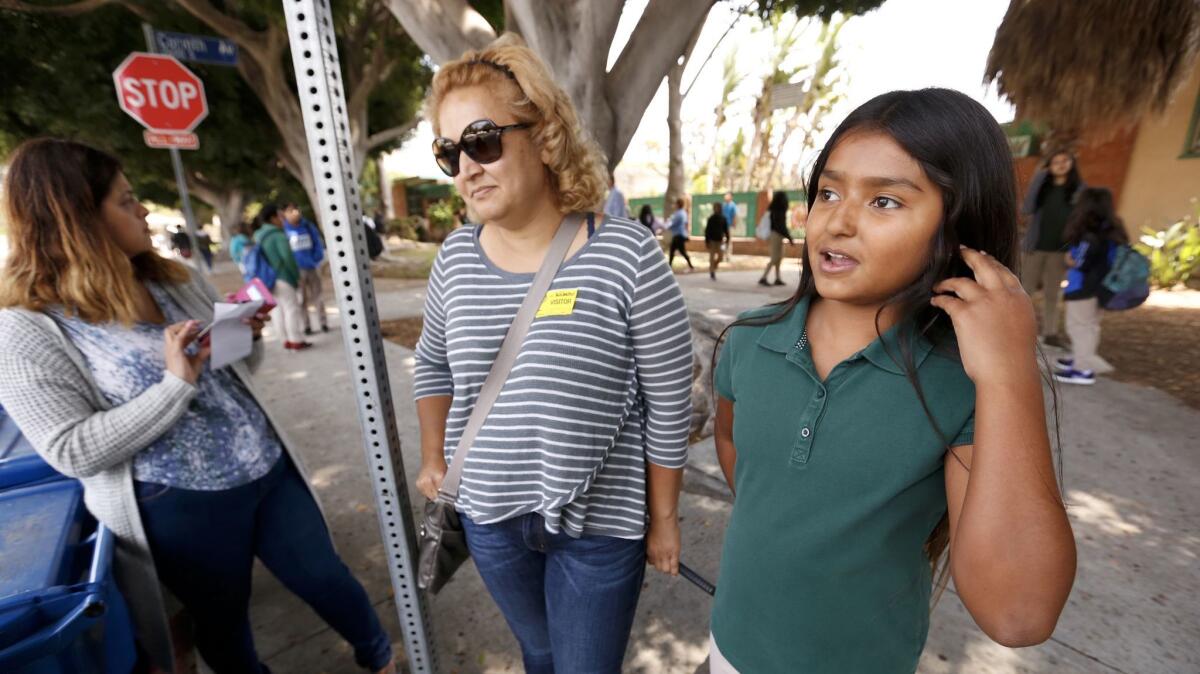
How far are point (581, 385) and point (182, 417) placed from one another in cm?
128

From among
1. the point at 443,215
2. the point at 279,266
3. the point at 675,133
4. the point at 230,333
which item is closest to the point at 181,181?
the point at 279,266

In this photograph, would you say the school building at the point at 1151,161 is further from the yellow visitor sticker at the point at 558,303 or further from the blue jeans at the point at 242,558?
the blue jeans at the point at 242,558

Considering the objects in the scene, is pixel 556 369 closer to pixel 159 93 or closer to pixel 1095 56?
pixel 159 93

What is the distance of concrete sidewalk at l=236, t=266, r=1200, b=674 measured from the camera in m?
2.19

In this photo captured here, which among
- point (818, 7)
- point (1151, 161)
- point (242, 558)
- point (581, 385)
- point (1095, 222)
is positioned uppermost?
point (818, 7)

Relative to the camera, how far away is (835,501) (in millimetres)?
1007

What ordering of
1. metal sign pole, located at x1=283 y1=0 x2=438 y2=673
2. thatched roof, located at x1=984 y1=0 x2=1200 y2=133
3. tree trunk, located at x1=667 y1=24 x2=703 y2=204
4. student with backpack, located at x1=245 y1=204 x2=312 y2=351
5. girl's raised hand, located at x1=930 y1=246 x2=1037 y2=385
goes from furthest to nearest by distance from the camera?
1. tree trunk, located at x1=667 y1=24 x2=703 y2=204
2. student with backpack, located at x1=245 y1=204 x2=312 y2=351
3. thatched roof, located at x1=984 y1=0 x2=1200 y2=133
4. metal sign pole, located at x1=283 y1=0 x2=438 y2=673
5. girl's raised hand, located at x1=930 y1=246 x2=1037 y2=385

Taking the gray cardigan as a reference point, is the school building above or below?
above

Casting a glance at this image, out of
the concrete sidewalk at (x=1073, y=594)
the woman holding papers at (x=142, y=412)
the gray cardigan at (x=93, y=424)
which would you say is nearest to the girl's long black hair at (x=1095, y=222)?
the concrete sidewalk at (x=1073, y=594)

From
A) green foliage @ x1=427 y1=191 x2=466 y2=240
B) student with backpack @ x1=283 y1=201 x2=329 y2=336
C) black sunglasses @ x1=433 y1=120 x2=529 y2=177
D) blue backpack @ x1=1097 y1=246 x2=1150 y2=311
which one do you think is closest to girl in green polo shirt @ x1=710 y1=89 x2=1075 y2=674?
black sunglasses @ x1=433 y1=120 x2=529 y2=177

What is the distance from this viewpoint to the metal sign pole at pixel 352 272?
1035mm

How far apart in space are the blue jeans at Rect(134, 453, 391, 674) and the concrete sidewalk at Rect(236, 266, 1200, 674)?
0.46 metres

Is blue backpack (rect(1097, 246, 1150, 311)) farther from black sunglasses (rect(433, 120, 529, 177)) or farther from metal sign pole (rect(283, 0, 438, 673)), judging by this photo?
metal sign pole (rect(283, 0, 438, 673))

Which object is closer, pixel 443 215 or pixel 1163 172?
pixel 1163 172
